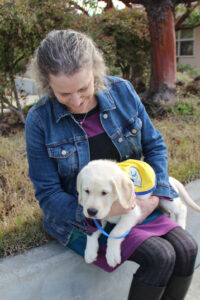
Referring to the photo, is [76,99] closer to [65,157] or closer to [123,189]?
[65,157]

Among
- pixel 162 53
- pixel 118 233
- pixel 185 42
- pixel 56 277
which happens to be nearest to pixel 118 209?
pixel 118 233

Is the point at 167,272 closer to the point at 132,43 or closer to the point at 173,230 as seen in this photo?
the point at 173,230

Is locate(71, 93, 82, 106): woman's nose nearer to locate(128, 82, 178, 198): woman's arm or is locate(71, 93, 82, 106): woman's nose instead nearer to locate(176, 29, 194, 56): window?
locate(128, 82, 178, 198): woman's arm

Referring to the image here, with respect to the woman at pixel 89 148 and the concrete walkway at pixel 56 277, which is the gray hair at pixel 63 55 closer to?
the woman at pixel 89 148

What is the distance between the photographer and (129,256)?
2.04 metres

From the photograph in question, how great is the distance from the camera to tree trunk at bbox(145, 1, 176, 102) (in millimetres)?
6199

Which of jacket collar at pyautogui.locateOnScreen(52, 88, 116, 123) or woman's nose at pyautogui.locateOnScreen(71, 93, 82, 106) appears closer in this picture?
woman's nose at pyautogui.locateOnScreen(71, 93, 82, 106)

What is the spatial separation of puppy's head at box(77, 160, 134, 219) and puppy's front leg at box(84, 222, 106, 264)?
0.28 meters

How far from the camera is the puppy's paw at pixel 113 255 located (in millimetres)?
2012

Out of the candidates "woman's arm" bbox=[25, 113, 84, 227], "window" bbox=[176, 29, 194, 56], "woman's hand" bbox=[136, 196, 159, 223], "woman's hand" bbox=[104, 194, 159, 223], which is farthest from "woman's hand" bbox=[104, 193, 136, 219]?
"window" bbox=[176, 29, 194, 56]

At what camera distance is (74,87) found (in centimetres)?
206

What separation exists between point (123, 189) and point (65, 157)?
0.53m

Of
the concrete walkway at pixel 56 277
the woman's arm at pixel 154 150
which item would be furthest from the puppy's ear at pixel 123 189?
the concrete walkway at pixel 56 277

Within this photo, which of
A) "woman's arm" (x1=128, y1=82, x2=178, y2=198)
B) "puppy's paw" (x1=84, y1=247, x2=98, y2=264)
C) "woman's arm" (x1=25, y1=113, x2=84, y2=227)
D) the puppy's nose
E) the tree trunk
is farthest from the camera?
the tree trunk
